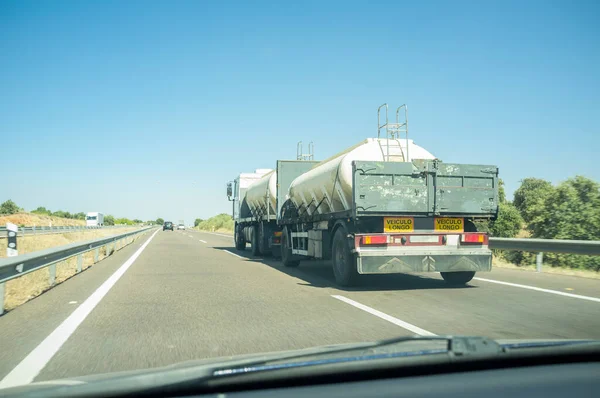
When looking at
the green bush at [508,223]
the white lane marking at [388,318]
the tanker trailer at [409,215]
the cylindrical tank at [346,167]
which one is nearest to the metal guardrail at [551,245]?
the tanker trailer at [409,215]

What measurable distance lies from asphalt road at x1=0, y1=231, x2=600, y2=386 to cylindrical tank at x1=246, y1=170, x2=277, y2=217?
5.74m

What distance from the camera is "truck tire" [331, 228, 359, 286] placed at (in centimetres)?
969

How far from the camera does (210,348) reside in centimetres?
527

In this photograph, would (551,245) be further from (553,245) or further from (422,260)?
(422,260)

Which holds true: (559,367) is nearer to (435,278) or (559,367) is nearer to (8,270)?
(8,270)

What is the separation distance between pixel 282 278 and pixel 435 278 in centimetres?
339

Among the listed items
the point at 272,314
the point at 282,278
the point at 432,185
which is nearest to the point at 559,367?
the point at 272,314

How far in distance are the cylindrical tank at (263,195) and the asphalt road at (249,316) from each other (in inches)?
226

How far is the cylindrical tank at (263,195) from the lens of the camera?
17.0m

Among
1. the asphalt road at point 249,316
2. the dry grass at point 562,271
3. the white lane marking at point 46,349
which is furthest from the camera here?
the dry grass at point 562,271

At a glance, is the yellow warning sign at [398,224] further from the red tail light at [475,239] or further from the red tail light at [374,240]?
the red tail light at [475,239]

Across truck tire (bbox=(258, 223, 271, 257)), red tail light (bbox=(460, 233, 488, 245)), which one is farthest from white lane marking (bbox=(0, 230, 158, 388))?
truck tire (bbox=(258, 223, 271, 257))

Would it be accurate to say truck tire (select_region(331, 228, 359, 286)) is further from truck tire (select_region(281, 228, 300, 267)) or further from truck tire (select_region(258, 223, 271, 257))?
truck tire (select_region(258, 223, 271, 257))

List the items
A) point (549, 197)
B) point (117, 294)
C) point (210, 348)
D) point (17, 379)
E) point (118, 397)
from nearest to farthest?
point (118, 397) → point (17, 379) → point (210, 348) → point (117, 294) → point (549, 197)
